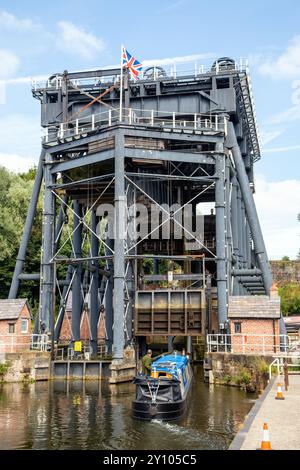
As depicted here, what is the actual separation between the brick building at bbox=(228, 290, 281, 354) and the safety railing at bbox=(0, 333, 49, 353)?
11.5 metres

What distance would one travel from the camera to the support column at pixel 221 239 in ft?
105

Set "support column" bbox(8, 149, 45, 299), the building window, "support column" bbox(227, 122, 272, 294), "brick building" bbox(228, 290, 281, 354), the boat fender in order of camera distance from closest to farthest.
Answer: the boat fender < "brick building" bbox(228, 290, 281, 354) < the building window < "support column" bbox(227, 122, 272, 294) < "support column" bbox(8, 149, 45, 299)

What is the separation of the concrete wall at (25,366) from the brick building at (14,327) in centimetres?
138

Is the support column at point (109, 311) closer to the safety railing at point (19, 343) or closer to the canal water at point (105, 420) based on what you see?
the safety railing at point (19, 343)

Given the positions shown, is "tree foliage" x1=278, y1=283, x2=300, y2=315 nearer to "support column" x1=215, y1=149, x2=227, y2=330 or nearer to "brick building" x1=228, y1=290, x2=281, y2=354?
"support column" x1=215, y1=149, x2=227, y2=330

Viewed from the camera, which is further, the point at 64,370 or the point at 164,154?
the point at 164,154

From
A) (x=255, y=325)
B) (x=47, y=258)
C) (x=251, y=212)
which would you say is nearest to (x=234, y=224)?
(x=251, y=212)

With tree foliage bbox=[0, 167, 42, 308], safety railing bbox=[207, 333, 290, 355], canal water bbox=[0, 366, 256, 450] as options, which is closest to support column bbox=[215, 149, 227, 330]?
safety railing bbox=[207, 333, 290, 355]

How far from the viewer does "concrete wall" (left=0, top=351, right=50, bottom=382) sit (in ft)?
97.8

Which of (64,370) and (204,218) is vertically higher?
(204,218)
